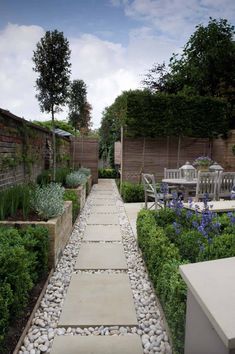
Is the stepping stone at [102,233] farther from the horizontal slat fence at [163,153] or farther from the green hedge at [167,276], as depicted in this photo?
the horizontal slat fence at [163,153]

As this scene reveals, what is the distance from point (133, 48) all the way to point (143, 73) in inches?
286

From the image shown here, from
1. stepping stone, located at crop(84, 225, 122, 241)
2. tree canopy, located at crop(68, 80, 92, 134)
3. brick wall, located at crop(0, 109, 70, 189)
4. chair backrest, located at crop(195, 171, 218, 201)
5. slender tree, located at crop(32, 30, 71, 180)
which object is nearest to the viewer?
brick wall, located at crop(0, 109, 70, 189)

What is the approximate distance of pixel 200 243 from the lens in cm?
253

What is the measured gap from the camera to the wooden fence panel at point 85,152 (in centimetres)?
1202

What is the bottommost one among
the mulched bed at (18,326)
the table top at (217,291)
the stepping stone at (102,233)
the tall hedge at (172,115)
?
the stepping stone at (102,233)

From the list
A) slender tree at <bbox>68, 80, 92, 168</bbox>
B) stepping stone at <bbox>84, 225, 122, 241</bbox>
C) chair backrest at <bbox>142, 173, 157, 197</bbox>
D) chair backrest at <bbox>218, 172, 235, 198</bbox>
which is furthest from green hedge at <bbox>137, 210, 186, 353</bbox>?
slender tree at <bbox>68, 80, 92, 168</bbox>

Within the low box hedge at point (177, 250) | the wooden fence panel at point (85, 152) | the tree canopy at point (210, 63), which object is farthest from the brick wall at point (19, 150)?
the tree canopy at point (210, 63)

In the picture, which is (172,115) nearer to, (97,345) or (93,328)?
(93,328)

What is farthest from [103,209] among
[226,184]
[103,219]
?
[226,184]

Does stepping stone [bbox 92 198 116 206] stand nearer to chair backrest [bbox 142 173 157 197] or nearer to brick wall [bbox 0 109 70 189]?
chair backrest [bbox 142 173 157 197]

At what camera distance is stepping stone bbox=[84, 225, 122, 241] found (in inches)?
174

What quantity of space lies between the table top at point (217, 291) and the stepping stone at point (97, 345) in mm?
1108

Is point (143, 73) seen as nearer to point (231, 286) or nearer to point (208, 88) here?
point (208, 88)

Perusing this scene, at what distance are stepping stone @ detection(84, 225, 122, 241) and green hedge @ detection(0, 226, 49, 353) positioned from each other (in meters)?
1.60
